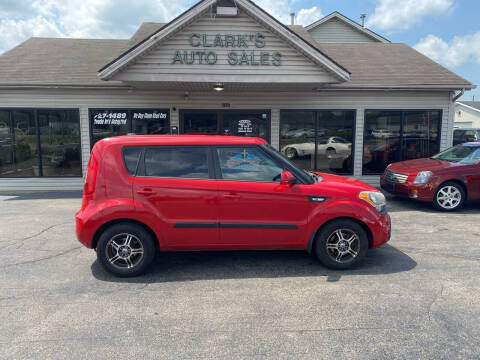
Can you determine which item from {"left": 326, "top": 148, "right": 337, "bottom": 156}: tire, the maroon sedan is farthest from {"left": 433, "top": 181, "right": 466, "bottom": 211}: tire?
{"left": 326, "top": 148, "right": 337, "bottom": 156}: tire

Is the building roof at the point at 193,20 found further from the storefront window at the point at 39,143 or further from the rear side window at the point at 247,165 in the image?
the rear side window at the point at 247,165

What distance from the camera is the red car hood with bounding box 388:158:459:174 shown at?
8.02 m

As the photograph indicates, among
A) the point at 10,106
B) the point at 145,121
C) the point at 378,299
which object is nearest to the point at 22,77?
the point at 10,106

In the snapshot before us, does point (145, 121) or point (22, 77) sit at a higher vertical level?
point (22, 77)

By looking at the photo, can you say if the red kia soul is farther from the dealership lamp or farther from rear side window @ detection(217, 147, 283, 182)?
the dealership lamp

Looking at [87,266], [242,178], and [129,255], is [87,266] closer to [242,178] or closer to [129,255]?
[129,255]

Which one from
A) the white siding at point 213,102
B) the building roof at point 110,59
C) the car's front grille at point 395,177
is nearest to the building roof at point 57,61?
the building roof at point 110,59

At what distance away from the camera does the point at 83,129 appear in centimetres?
1048

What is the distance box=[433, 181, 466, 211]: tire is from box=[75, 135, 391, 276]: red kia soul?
4.32 m

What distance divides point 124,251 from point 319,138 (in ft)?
26.5

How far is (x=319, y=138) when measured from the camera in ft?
36.0

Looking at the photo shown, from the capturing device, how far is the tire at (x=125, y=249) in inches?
169

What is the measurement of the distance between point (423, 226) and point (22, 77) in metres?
11.6

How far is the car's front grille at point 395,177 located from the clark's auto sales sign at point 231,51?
4.02m
